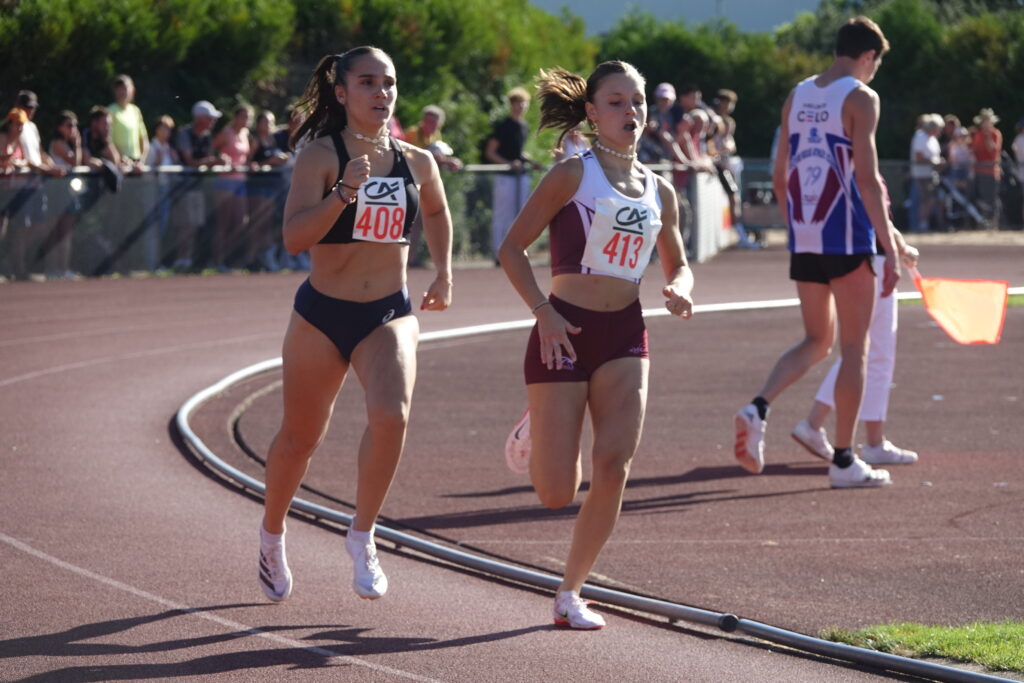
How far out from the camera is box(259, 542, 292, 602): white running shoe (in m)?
6.42

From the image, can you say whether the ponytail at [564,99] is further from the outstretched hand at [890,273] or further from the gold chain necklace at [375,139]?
the outstretched hand at [890,273]

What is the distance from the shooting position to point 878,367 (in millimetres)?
9188

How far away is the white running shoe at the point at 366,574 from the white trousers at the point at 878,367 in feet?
11.9

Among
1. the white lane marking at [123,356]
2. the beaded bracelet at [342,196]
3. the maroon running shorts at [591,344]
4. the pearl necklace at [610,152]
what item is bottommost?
the white lane marking at [123,356]

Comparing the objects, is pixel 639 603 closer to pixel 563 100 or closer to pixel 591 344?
pixel 591 344

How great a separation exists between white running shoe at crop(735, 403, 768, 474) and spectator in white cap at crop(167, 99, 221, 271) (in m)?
12.3

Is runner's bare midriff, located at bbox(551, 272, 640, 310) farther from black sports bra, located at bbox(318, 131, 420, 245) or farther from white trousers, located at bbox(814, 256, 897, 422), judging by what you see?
white trousers, located at bbox(814, 256, 897, 422)

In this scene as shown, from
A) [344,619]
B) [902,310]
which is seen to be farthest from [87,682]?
[902,310]

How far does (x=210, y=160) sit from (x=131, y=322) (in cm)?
435

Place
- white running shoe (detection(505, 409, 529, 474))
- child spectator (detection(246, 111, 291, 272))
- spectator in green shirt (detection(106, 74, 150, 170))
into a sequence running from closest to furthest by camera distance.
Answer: white running shoe (detection(505, 409, 529, 474)) → spectator in green shirt (detection(106, 74, 150, 170)) → child spectator (detection(246, 111, 291, 272))

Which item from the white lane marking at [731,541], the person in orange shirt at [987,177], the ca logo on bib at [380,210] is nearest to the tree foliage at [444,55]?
the person in orange shirt at [987,177]

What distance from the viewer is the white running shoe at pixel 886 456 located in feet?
30.1

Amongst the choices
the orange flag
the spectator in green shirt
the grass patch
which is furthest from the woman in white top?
the grass patch

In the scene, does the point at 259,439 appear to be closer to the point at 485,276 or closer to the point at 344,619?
the point at 344,619
